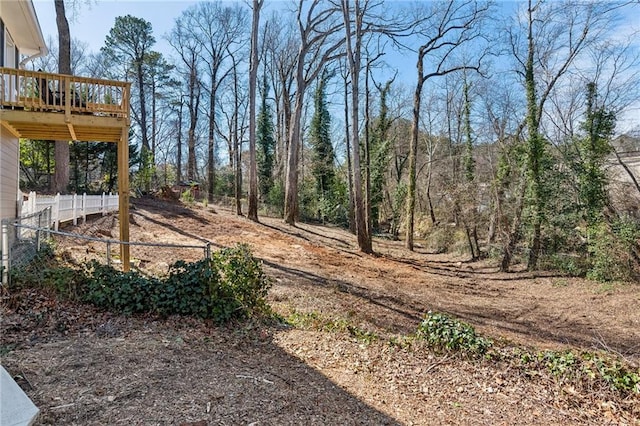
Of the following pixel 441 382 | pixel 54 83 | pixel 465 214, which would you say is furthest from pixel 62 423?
pixel 465 214

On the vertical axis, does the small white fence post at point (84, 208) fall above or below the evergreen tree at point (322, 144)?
below

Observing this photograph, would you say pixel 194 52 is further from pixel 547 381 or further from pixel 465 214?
pixel 547 381

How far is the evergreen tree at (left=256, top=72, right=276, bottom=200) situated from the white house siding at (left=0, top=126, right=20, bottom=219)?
16.8m

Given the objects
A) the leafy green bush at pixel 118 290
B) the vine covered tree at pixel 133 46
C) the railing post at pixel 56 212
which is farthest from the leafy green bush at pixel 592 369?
the vine covered tree at pixel 133 46

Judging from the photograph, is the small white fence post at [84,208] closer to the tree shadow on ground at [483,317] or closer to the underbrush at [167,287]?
the tree shadow on ground at [483,317]

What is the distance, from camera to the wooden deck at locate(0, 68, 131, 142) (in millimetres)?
5914

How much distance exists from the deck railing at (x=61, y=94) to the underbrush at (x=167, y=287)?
2.92m

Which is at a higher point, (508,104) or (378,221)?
(508,104)

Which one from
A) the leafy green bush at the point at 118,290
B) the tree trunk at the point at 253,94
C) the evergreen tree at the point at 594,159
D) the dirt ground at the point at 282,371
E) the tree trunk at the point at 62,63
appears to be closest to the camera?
the dirt ground at the point at 282,371

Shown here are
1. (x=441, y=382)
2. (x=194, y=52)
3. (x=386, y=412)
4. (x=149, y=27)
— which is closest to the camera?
(x=386, y=412)

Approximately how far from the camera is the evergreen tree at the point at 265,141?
24.9 m

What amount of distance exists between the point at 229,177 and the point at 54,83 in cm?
1983

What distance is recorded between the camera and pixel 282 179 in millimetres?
22812


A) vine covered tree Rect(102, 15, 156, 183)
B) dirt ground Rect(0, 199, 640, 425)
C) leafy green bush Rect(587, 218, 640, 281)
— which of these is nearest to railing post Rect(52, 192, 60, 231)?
dirt ground Rect(0, 199, 640, 425)
